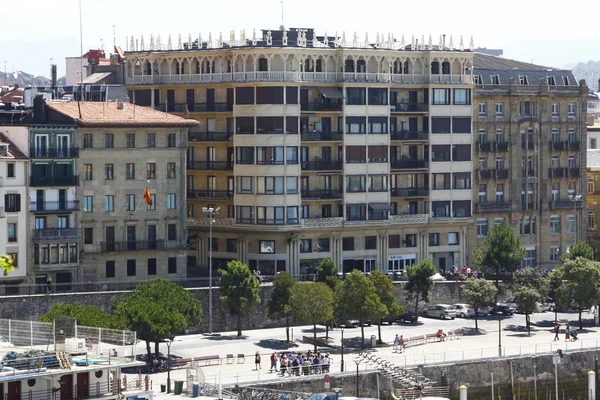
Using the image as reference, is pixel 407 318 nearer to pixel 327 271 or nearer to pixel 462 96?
pixel 327 271

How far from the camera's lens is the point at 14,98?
16538cm

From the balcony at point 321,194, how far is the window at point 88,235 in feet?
Result: 66.5

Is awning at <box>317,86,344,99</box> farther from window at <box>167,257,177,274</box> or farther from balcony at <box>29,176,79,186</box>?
balcony at <box>29,176,79,186</box>

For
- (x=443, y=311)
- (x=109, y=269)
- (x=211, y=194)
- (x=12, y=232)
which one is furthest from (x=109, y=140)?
(x=443, y=311)

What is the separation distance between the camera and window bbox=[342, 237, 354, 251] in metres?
159

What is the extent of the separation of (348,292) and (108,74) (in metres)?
44.5

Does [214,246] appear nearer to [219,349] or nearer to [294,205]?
[294,205]

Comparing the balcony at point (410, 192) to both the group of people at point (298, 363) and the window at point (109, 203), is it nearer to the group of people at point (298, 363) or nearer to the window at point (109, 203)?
the window at point (109, 203)

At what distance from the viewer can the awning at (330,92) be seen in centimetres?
15657

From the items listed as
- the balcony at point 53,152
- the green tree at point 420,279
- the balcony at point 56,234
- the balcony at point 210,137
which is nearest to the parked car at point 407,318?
the green tree at point 420,279

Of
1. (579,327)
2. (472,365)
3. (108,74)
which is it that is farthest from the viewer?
(108,74)

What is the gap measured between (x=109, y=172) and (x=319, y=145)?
2050 centimetres

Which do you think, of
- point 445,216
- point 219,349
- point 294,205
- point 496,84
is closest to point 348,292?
point 219,349

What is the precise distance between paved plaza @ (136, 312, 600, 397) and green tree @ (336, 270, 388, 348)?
228 centimetres
